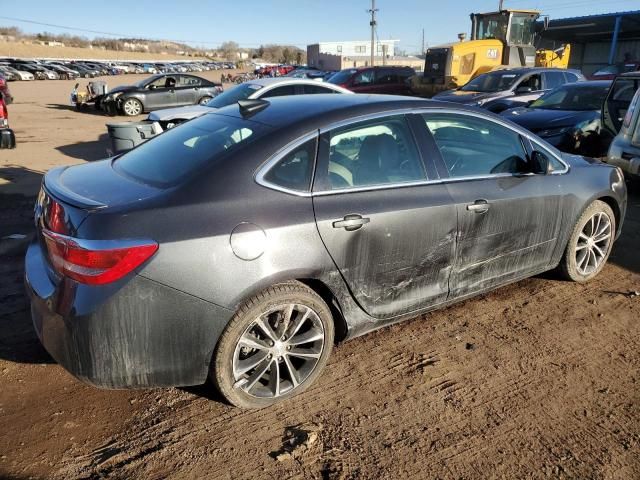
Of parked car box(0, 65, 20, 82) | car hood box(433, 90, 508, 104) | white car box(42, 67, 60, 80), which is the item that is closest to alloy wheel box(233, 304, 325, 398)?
car hood box(433, 90, 508, 104)

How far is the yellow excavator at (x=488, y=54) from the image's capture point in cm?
1802

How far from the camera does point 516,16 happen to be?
18.6m

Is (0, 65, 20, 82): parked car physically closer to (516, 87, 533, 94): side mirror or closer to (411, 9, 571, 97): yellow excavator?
(411, 9, 571, 97): yellow excavator

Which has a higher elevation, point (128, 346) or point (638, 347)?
point (128, 346)

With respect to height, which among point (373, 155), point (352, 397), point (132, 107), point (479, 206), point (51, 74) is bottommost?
point (352, 397)

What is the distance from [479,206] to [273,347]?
1.63 metres

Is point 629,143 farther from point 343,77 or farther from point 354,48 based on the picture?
point 354,48

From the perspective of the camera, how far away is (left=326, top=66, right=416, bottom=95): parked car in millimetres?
17000

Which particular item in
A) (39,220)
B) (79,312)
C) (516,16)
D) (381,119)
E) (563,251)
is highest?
(516,16)

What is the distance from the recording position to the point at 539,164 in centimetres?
360

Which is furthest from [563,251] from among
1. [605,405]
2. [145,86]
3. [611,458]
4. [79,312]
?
[145,86]

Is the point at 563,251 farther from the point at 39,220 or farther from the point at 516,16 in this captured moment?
the point at 516,16

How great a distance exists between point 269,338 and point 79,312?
943mm

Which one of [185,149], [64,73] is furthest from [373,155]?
[64,73]
